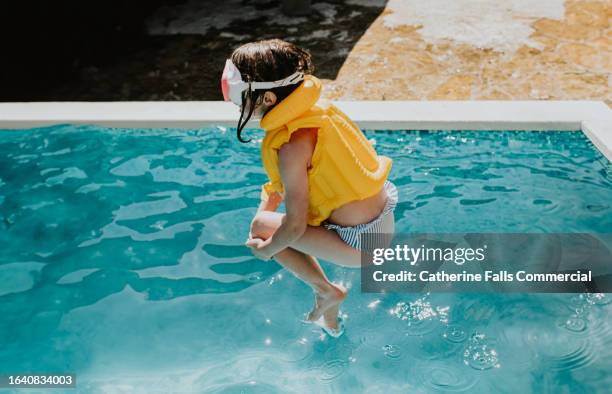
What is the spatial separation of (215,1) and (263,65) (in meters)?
8.37

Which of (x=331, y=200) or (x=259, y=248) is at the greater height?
(x=331, y=200)

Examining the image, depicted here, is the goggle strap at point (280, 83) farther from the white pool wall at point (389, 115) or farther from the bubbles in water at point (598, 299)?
the white pool wall at point (389, 115)

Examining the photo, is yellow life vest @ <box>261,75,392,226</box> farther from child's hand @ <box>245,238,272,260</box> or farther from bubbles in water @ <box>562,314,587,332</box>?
bubbles in water @ <box>562,314,587,332</box>

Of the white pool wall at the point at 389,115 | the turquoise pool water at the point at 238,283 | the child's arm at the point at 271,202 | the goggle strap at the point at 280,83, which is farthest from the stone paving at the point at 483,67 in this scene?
the goggle strap at the point at 280,83

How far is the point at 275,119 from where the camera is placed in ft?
9.13

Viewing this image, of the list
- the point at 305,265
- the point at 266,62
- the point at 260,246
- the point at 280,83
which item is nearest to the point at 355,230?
the point at 305,265

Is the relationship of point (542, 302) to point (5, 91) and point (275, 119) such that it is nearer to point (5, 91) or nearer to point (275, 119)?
point (275, 119)

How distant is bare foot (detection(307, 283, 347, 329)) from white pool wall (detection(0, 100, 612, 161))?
109 inches

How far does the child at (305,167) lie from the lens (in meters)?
2.76

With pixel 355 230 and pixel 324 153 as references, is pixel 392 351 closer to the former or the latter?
pixel 355 230

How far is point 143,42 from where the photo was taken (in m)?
8.97

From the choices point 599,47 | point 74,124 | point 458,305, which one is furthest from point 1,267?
point 599,47

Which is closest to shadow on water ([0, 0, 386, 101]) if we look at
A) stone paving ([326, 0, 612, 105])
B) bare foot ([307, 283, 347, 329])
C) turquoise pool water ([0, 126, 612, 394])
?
stone paving ([326, 0, 612, 105])

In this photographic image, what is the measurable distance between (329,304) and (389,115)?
120 inches
